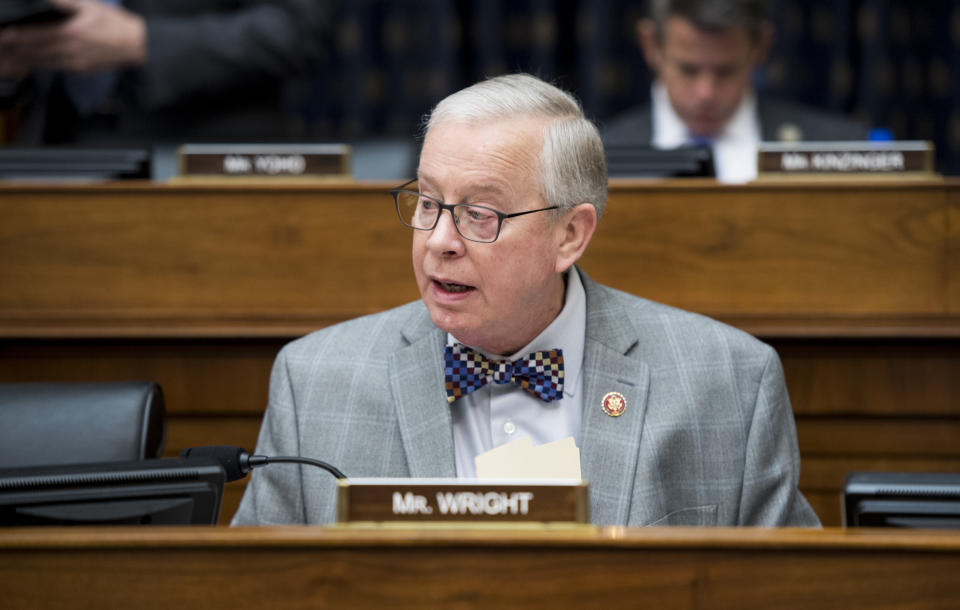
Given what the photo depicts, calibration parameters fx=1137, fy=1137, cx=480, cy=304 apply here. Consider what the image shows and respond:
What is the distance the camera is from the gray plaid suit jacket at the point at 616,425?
164 centimetres

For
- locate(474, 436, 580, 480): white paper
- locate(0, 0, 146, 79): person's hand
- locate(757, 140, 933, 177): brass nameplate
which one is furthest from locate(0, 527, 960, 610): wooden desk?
locate(0, 0, 146, 79): person's hand

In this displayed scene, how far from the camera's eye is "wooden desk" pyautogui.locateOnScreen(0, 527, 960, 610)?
0.95 meters

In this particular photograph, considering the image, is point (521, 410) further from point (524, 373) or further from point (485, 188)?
point (485, 188)

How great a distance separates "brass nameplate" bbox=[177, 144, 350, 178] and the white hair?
0.70 m

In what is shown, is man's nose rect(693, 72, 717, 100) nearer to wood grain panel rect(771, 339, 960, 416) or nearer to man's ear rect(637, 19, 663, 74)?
man's ear rect(637, 19, 663, 74)

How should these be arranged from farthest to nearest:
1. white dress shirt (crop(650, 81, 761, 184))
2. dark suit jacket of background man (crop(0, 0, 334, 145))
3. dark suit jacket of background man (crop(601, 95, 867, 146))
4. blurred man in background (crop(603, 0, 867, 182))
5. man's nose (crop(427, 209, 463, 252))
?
dark suit jacket of background man (crop(601, 95, 867, 146))
white dress shirt (crop(650, 81, 761, 184))
blurred man in background (crop(603, 0, 867, 182))
dark suit jacket of background man (crop(0, 0, 334, 145))
man's nose (crop(427, 209, 463, 252))

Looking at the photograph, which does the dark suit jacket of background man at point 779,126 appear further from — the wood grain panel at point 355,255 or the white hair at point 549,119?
the white hair at point 549,119

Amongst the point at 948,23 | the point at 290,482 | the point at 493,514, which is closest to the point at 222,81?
the point at 290,482

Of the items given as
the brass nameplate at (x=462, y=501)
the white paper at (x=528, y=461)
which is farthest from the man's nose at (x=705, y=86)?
the brass nameplate at (x=462, y=501)

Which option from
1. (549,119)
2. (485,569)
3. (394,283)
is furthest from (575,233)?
(485,569)

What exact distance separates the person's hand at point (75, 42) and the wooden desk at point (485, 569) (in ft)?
6.75

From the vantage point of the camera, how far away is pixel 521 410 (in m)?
1.70

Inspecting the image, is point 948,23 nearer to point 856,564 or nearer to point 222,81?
point 222,81

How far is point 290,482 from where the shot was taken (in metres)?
1.67
